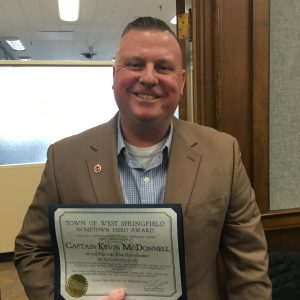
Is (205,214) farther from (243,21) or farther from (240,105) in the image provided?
(243,21)

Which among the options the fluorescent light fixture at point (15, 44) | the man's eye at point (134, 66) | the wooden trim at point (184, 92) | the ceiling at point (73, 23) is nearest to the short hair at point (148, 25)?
the man's eye at point (134, 66)

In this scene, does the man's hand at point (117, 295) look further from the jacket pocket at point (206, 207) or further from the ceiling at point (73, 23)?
the ceiling at point (73, 23)

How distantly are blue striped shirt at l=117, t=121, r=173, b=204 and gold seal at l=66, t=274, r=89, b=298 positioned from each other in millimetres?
232

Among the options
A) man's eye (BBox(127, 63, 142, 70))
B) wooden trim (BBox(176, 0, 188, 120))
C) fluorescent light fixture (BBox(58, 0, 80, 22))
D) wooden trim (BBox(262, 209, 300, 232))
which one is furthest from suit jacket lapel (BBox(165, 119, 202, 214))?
fluorescent light fixture (BBox(58, 0, 80, 22))

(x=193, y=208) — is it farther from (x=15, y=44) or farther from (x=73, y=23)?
(x=15, y=44)

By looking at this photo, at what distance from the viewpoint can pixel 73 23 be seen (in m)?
6.89

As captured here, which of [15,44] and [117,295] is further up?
[15,44]

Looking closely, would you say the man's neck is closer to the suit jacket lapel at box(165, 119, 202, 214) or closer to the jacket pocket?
the suit jacket lapel at box(165, 119, 202, 214)

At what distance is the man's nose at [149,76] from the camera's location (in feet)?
3.10

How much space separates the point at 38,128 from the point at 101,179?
2.57m

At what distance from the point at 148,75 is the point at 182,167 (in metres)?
0.27

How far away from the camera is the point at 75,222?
900 mm

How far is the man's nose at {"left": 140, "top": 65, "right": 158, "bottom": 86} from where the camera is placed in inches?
37.2

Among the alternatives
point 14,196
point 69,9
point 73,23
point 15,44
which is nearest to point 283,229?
point 14,196
